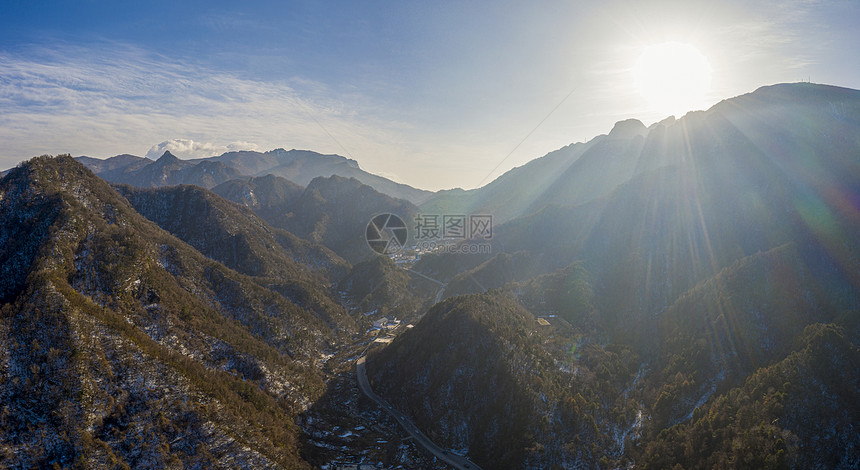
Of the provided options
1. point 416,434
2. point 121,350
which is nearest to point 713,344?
point 416,434

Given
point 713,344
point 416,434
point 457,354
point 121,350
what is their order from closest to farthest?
point 121,350
point 416,434
point 457,354
point 713,344

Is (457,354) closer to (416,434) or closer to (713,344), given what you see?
(416,434)

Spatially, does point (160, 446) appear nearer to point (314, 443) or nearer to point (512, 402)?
point (314, 443)

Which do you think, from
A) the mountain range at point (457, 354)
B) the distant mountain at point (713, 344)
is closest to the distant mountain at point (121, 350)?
the mountain range at point (457, 354)

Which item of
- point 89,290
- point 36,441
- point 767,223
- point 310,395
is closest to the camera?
point 36,441

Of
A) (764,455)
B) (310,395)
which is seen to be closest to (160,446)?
(310,395)

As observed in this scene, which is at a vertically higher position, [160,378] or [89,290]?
[89,290]

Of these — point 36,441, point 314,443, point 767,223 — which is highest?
point 767,223
